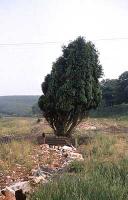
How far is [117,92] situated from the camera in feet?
221

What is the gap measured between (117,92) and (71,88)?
47799 mm

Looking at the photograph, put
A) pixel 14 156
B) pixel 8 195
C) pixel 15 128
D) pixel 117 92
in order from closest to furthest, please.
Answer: pixel 8 195, pixel 14 156, pixel 15 128, pixel 117 92

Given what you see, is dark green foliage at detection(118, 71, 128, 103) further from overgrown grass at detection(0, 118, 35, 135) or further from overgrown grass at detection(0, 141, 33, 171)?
overgrown grass at detection(0, 141, 33, 171)

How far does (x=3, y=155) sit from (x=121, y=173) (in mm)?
4176

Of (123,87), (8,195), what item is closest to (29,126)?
(8,195)

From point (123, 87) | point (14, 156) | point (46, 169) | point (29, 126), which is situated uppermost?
point (123, 87)

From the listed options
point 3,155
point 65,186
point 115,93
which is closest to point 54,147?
point 3,155

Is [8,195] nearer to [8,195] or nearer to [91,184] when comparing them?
[8,195]

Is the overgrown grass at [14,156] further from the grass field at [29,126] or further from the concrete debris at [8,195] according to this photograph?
the grass field at [29,126]

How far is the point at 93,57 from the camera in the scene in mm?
21156

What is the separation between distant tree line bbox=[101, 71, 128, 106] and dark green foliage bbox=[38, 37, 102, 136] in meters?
41.6

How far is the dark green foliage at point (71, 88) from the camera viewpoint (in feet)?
66.4

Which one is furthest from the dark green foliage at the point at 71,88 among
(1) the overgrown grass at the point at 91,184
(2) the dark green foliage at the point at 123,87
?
(2) the dark green foliage at the point at 123,87

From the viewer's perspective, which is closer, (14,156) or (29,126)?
(14,156)
